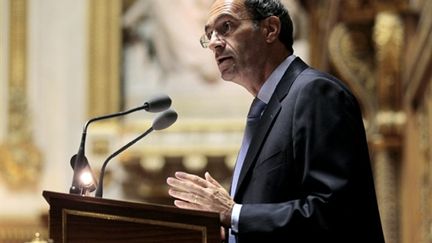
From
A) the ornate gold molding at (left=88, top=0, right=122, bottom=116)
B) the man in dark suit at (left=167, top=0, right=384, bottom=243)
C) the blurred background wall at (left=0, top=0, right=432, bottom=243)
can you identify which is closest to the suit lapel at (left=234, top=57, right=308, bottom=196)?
the man in dark suit at (left=167, top=0, right=384, bottom=243)

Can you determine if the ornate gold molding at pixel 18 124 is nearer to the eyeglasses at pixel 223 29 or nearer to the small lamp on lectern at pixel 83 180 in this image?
the small lamp on lectern at pixel 83 180

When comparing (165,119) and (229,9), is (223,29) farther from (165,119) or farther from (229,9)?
(165,119)

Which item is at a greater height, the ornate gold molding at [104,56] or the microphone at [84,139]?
the ornate gold molding at [104,56]

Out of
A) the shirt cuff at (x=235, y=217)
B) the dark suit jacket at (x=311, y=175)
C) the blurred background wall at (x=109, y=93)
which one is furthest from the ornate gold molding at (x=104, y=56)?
the shirt cuff at (x=235, y=217)

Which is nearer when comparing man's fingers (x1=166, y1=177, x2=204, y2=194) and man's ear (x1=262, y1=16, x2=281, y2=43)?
man's fingers (x1=166, y1=177, x2=204, y2=194)

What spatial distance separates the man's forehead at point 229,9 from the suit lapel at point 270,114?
0.60ft

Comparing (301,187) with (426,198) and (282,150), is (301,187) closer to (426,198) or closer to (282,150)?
(282,150)

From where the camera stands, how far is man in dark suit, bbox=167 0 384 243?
3.41 meters

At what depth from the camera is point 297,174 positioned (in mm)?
3488

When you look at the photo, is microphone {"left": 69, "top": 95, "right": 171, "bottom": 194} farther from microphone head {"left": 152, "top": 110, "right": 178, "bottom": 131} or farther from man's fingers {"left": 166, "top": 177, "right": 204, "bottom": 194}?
man's fingers {"left": 166, "top": 177, "right": 204, "bottom": 194}

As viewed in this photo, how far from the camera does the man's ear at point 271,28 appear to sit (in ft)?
12.2

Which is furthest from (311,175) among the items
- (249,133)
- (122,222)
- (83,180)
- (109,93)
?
(109,93)

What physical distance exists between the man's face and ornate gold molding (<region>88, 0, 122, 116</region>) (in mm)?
7479

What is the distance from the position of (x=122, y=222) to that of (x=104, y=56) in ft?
25.9
